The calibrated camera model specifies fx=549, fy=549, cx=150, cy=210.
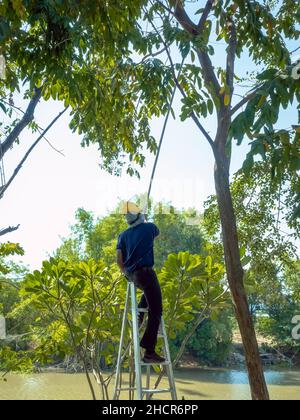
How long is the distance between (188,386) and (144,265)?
1525cm

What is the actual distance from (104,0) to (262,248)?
451 centimetres

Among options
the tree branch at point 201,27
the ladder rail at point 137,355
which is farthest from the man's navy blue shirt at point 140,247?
the tree branch at point 201,27

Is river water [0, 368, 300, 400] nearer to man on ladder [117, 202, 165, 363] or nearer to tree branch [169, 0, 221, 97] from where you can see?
tree branch [169, 0, 221, 97]

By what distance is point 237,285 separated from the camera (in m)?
4.03

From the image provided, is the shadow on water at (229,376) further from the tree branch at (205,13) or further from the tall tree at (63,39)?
the tall tree at (63,39)

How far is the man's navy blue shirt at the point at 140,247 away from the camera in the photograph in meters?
3.29

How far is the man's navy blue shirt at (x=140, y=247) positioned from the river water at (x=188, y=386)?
35.9 feet

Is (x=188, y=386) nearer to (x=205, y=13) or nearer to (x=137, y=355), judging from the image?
(x=205, y=13)

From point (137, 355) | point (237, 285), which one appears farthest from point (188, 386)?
point (137, 355)

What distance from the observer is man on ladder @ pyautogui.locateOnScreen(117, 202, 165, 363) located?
3197mm

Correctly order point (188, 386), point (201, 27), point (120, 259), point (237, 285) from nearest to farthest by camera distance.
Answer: point (120, 259)
point (237, 285)
point (201, 27)
point (188, 386)

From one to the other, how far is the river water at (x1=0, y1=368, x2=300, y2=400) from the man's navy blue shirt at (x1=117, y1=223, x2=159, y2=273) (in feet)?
35.9
